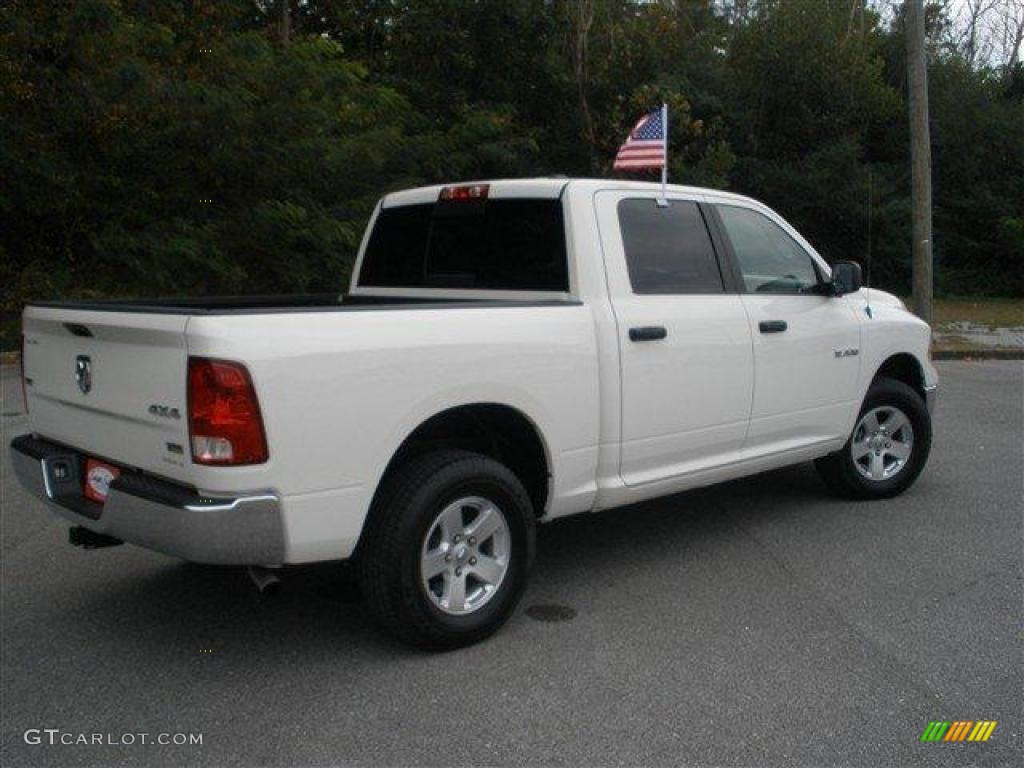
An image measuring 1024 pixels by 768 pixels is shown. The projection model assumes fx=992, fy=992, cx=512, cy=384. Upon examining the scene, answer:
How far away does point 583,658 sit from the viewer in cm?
388

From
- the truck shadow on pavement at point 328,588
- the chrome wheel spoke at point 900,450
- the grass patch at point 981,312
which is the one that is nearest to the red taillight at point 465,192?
the truck shadow on pavement at point 328,588

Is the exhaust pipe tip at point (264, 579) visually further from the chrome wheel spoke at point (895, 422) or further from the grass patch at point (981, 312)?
the grass patch at point (981, 312)

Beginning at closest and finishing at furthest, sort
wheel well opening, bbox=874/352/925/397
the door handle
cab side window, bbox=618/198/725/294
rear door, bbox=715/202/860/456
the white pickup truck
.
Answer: the white pickup truck, the door handle, cab side window, bbox=618/198/725/294, rear door, bbox=715/202/860/456, wheel well opening, bbox=874/352/925/397

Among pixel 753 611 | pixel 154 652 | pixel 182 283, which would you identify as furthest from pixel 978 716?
pixel 182 283

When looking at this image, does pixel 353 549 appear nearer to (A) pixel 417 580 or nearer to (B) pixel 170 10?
(A) pixel 417 580

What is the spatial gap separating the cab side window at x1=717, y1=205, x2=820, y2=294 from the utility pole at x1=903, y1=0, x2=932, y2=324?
920 cm

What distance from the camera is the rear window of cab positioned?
4535 mm

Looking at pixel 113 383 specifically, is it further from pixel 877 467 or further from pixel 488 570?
pixel 877 467

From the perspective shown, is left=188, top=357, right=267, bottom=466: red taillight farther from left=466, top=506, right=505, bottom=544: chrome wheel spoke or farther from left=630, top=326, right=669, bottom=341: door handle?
left=630, top=326, right=669, bottom=341: door handle

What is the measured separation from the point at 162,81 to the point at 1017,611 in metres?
11.3

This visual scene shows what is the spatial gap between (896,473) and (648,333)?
2.55 metres

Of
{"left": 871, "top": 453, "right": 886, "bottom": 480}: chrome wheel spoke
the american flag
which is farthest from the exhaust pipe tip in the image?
the american flag

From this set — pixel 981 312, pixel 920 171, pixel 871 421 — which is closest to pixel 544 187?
pixel 871 421

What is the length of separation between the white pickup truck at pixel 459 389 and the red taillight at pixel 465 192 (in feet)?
0.07
